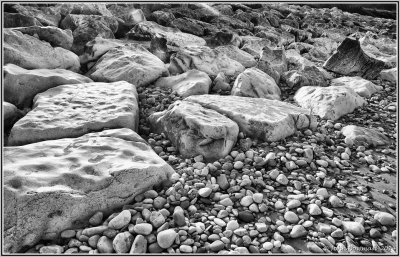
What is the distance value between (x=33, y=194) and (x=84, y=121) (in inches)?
51.9

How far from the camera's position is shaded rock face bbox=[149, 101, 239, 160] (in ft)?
11.5

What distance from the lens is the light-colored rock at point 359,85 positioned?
5633 mm

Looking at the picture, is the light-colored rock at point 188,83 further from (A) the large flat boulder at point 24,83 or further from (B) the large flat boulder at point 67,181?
(B) the large flat boulder at point 67,181

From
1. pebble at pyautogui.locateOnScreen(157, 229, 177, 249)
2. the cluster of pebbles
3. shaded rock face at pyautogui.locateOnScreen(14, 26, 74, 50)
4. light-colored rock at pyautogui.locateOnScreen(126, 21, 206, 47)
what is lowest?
light-colored rock at pyautogui.locateOnScreen(126, 21, 206, 47)

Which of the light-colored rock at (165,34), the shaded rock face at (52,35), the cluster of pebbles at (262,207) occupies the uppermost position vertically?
the shaded rock face at (52,35)

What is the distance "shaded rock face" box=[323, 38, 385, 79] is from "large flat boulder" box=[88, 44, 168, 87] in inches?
155

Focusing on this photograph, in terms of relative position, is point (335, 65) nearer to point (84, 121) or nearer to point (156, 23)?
point (156, 23)

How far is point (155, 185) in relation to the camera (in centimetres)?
297

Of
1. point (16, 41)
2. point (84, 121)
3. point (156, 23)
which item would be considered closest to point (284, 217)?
point (84, 121)

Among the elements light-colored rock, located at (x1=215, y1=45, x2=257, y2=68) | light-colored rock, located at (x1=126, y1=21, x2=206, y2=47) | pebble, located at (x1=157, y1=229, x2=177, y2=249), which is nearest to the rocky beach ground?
pebble, located at (x1=157, y1=229, x2=177, y2=249)

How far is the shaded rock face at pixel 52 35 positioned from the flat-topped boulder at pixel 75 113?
1.79m

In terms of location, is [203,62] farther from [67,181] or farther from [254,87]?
[67,181]

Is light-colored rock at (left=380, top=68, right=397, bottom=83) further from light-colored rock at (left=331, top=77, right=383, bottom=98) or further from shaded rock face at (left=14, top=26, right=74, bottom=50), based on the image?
shaded rock face at (left=14, top=26, right=74, bottom=50)

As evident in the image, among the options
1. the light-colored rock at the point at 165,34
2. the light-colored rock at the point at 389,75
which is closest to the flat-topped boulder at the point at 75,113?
the light-colored rock at the point at 165,34
